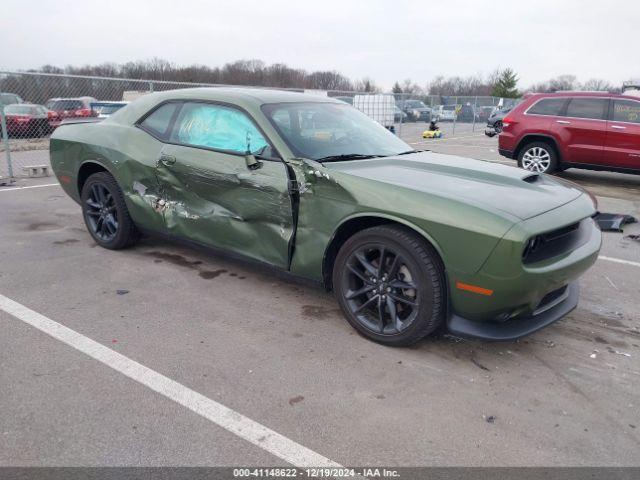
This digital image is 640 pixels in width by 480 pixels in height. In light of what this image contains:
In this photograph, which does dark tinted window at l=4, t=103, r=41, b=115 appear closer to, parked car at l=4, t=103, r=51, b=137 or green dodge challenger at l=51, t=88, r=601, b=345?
parked car at l=4, t=103, r=51, b=137

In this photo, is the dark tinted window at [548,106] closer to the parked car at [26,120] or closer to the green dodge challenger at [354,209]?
the green dodge challenger at [354,209]

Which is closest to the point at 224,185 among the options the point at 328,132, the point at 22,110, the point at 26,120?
the point at 328,132

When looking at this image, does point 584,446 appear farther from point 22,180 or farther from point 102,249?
point 22,180

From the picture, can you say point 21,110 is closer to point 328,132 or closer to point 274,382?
point 328,132

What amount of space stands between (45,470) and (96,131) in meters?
3.52

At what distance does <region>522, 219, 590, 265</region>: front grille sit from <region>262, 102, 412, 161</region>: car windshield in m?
1.48

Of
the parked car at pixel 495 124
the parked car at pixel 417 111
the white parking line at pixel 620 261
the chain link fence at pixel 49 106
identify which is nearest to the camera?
the white parking line at pixel 620 261

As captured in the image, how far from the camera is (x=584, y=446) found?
7.86ft

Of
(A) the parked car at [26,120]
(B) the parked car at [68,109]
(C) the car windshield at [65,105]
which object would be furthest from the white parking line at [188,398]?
(C) the car windshield at [65,105]

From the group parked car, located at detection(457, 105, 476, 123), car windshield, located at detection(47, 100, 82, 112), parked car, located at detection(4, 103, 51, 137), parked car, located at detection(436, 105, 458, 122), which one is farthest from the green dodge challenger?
parked car, located at detection(457, 105, 476, 123)

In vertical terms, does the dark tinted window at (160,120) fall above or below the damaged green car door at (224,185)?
above

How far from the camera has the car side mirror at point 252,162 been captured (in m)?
3.58

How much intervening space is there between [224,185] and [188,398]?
5.54 feet

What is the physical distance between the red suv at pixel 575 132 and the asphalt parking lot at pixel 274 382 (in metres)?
5.35
